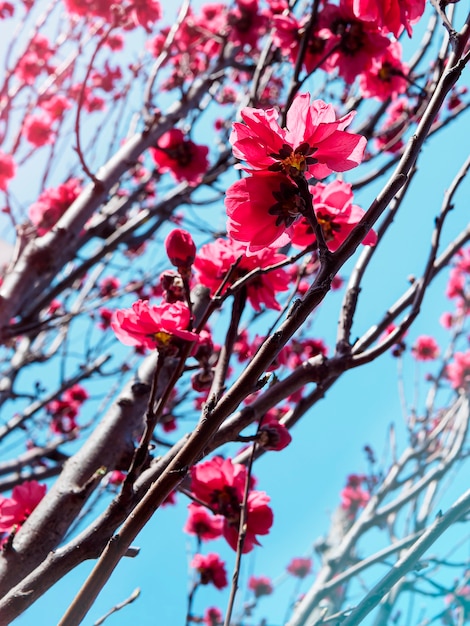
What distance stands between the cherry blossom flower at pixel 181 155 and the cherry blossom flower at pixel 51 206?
0.61 m

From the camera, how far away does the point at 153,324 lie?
0.91m

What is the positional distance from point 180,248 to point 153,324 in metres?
0.19

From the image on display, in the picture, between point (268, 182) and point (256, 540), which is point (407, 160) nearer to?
point (268, 182)

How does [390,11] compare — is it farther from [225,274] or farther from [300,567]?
[300,567]

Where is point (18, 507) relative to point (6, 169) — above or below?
below

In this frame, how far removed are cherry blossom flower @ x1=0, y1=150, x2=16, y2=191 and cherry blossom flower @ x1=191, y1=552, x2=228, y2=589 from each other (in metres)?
2.10

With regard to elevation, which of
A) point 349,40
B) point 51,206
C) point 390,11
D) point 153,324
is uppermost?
point 51,206

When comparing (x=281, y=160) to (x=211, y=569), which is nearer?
(x=281, y=160)

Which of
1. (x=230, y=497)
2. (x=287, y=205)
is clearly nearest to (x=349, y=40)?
(x=287, y=205)

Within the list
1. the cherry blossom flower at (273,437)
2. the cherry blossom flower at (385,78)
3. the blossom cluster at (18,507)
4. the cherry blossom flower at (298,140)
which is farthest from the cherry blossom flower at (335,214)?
the cherry blossom flower at (385,78)

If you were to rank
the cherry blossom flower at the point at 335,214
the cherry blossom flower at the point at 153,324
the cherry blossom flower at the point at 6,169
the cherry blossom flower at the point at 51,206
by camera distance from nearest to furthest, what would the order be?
the cherry blossom flower at the point at 153,324 → the cherry blossom flower at the point at 335,214 → the cherry blossom flower at the point at 51,206 → the cherry blossom flower at the point at 6,169

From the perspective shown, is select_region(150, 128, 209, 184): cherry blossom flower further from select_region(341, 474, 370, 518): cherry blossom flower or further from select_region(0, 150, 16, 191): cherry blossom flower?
select_region(341, 474, 370, 518): cherry blossom flower

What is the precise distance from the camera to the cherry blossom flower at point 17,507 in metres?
1.23

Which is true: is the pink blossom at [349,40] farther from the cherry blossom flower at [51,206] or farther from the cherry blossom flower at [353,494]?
the cherry blossom flower at [353,494]
